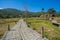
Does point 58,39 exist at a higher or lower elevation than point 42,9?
lower

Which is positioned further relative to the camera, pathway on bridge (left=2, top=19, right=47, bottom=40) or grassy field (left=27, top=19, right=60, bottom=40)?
grassy field (left=27, top=19, right=60, bottom=40)

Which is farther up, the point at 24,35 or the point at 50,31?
the point at 24,35

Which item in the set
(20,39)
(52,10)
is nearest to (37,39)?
(20,39)

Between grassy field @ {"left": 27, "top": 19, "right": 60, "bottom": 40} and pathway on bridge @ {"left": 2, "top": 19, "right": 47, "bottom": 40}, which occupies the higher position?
pathway on bridge @ {"left": 2, "top": 19, "right": 47, "bottom": 40}

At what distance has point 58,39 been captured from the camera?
11125 millimetres

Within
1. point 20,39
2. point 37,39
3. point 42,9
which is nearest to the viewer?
point 37,39

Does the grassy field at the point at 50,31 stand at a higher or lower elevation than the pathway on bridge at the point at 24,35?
lower

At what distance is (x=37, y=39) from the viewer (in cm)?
870

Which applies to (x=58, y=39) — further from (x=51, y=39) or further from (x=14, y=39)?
(x=14, y=39)

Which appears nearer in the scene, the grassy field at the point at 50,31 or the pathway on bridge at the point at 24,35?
the pathway on bridge at the point at 24,35

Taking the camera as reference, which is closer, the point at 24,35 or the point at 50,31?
the point at 24,35

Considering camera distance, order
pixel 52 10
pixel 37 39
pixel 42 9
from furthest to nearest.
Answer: pixel 52 10 < pixel 42 9 < pixel 37 39

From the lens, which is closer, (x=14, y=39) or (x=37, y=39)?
(x=37, y=39)

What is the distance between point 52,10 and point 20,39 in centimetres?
8824
